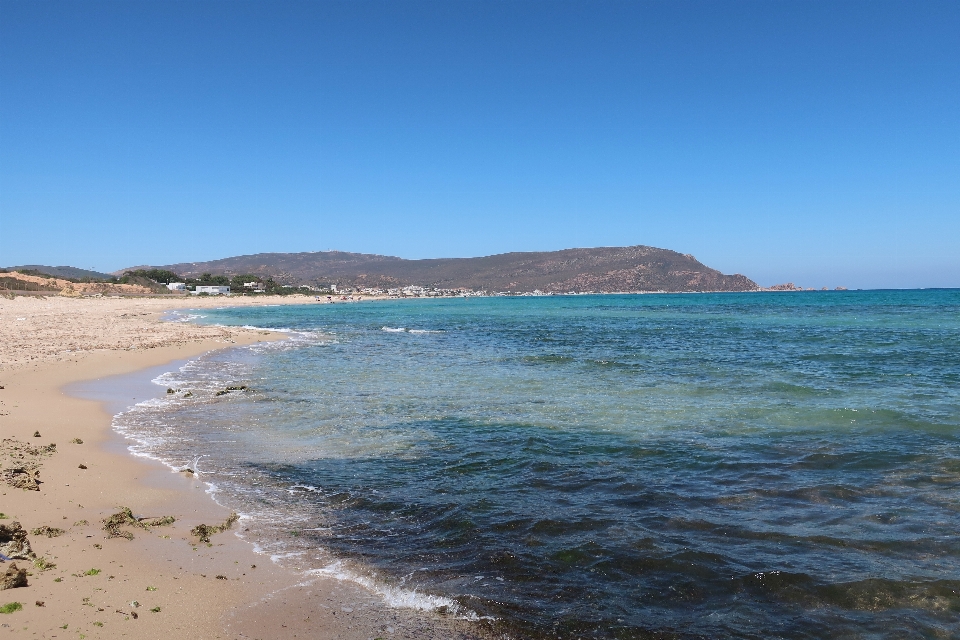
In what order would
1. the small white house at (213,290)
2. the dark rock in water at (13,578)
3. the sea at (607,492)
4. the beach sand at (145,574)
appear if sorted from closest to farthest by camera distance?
the beach sand at (145,574)
the dark rock in water at (13,578)
the sea at (607,492)
the small white house at (213,290)

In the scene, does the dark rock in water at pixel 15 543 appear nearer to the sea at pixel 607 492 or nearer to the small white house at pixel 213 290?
the sea at pixel 607 492

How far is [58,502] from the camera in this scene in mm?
6289

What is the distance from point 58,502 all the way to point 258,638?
384 cm

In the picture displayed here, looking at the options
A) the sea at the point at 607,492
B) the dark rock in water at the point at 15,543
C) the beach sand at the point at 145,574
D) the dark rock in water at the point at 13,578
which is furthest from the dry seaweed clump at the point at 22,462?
the dark rock in water at the point at 13,578

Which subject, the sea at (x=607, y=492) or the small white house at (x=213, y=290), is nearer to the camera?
the sea at (x=607, y=492)

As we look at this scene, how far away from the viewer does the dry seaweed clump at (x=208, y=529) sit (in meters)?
5.69

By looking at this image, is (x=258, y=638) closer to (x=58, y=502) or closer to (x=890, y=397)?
(x=58, y=502)

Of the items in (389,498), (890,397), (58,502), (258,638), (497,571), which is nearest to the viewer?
(258,638)

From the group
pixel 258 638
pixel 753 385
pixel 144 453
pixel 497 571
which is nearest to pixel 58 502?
pixel 144 453

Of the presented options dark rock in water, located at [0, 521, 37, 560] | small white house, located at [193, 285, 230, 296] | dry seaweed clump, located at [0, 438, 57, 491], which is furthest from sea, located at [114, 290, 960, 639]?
small white house, located at [193, 285, 230, 296]

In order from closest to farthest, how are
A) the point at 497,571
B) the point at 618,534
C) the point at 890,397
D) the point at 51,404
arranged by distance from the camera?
1. the point at 497,571
2. the point at 618,534
3. the point at 51,404
4. the point at 890,397

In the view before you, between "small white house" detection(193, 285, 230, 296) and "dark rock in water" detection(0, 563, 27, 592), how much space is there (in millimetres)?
115590

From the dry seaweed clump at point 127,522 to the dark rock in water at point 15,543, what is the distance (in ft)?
2.28

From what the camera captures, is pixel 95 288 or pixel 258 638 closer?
pixel 258 638
